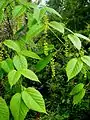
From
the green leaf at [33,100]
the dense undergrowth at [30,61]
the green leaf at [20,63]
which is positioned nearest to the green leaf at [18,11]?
the dense undergrowth at [30,61]

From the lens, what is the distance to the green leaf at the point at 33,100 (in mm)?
845

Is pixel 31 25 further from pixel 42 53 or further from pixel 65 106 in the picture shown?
pixel 65 106

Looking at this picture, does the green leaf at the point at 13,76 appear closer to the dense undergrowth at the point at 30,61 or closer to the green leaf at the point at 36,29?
the dense undergrowth at the point at 30,61

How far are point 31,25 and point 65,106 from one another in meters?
3.92

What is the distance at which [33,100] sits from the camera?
86 cm

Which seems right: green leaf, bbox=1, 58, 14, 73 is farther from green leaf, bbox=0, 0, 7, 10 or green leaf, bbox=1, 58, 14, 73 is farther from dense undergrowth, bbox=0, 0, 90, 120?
green leaf, bbox=0, 0, 7, 10

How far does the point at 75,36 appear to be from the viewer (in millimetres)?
1016

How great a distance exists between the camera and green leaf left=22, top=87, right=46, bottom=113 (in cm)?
85

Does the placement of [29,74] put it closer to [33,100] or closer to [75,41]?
[33,100]

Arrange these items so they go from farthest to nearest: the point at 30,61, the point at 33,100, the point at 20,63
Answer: the point at 30,61 → the point at 20,63 → the point at 33,100

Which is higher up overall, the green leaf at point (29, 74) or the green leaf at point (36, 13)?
the green leaf at point (36, 13)

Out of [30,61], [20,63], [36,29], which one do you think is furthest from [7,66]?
[30,61]

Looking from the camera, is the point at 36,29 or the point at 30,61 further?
the point at 30,61

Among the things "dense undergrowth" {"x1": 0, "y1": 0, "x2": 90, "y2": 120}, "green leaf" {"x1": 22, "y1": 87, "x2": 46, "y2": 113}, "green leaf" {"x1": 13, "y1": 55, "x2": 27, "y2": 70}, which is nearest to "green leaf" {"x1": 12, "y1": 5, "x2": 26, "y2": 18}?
"dense undergrowth" {"x1": 0, "y1": 0, "x2": 90, "y2": 120}
